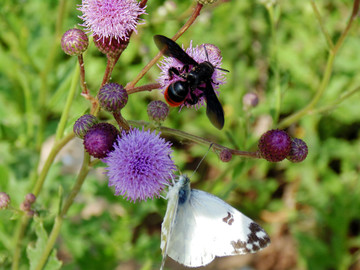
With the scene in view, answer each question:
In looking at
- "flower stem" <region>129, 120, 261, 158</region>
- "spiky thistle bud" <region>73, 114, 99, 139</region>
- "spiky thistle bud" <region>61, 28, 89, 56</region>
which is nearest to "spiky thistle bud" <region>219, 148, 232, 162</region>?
"flower stem" <region>129, 120, 261, 158</region>

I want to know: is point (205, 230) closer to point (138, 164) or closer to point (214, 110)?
point (138, 164)

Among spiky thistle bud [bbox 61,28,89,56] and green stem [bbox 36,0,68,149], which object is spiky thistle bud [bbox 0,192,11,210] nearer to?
spiky thistle bud [bbox 61,28,89,56]

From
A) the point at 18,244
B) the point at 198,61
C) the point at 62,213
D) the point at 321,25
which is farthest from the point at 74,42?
the point at 321,25

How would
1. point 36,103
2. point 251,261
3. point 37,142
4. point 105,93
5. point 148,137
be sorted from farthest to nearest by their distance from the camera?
point 251,261 → point 36,103 → point 37,142 → point 148,137 → point 105,93

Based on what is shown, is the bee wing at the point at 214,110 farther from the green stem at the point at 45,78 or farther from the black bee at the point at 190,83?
the green stem at the point at 45,78

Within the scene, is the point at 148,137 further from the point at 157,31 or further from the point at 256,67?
the point at 256,67

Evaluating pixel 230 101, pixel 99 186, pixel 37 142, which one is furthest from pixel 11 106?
pixel 230 101
